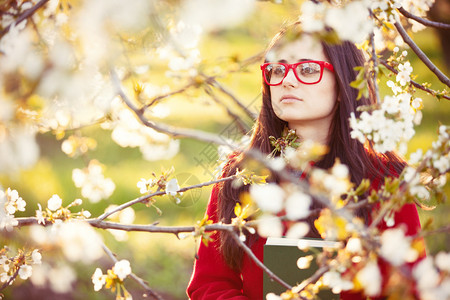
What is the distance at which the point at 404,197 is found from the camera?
2.32 ft

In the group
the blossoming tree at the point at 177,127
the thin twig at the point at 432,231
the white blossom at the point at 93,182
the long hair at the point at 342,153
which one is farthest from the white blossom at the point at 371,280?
the white blossom at the point at 93,182

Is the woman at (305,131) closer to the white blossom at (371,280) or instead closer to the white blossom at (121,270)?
the white blossom at (121,270)

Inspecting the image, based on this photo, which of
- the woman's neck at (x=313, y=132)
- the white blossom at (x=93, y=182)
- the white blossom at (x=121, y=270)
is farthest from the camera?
the white blossom at (x=93, y=182)

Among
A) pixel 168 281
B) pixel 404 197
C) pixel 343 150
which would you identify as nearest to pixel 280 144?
pixel 343 150

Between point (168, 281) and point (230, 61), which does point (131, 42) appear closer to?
point (230, 61)

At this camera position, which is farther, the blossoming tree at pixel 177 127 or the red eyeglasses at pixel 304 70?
the red eyeglasses at pixel 304 70

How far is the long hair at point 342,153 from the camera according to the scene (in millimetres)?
1260

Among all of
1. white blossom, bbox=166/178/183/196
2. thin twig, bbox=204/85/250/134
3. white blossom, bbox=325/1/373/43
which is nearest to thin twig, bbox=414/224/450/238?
white blossom, bbox=325/1/373/43

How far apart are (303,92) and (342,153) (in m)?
0.23

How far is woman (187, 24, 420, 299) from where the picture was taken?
47.9 inches

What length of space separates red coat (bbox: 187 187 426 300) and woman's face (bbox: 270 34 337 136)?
35 cm

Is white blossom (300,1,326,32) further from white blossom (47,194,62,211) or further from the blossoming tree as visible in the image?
white blossom (47,194,62,211)

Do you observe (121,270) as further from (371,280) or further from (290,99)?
(290,99)

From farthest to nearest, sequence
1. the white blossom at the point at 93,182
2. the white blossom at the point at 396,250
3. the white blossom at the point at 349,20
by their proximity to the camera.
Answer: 1. the white blossom at the point at 93,182
2. the white blossom at the point at 349,20
3. the white blossom at the point at 396,250
